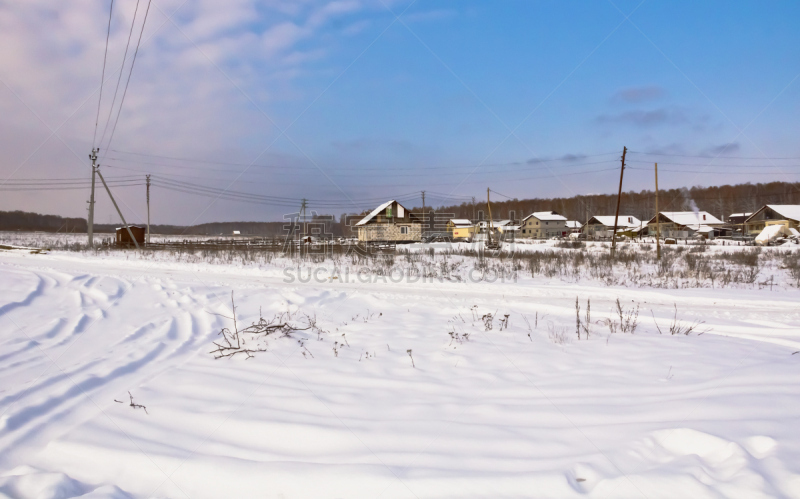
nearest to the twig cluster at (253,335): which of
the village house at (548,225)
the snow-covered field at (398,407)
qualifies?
the snow-covered field at (398,407)

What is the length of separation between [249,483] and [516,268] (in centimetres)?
1511

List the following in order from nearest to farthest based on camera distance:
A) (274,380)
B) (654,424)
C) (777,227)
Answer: (654,424), (274,380), (777,227)

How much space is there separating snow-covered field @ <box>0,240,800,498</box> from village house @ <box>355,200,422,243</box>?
41.6m

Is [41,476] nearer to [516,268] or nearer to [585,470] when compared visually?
[585,470]

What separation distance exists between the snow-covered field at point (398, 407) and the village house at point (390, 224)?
4164 centimetres

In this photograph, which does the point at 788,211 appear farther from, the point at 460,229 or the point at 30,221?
the point at 30,221

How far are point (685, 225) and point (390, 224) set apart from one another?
171 feet

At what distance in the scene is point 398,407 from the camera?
140 inches

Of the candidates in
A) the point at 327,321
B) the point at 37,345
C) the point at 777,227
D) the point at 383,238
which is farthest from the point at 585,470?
the point at 777,227

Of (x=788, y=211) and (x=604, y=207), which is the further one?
→ (x=604, y=207)

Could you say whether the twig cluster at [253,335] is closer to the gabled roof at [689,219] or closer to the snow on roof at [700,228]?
the snow on roof at [700,228]

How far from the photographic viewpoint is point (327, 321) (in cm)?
707

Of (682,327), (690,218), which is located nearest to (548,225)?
(690,218)

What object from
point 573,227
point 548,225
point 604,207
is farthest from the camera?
point 604,207
